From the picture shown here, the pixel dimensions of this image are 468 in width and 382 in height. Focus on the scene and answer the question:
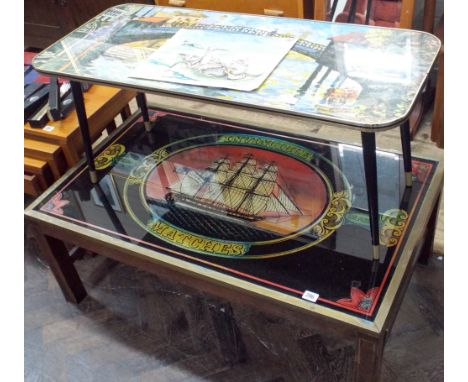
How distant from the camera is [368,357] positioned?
3.55ft

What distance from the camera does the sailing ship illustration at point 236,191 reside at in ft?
4.56

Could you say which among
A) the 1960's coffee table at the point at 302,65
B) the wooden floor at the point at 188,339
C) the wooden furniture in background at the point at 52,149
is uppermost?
the 1960's coffee table at the point at 302,65

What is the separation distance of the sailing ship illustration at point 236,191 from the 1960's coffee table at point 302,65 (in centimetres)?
29

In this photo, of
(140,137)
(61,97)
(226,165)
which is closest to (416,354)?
(226,165)

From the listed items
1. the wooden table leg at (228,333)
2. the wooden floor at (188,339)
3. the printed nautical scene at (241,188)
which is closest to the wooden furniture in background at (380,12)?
the printed nautical scene at (241,188)

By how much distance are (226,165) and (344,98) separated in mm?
605

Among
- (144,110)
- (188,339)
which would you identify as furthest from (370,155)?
(144,110)

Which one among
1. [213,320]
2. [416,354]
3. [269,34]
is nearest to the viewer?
[269,34]

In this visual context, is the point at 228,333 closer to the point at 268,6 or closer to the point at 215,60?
the point at 215,60

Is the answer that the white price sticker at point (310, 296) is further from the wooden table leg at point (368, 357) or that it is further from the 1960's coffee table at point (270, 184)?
the wooden table leg at point (368, 357)

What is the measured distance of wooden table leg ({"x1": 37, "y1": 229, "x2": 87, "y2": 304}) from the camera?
1503mm

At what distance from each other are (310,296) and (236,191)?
0.44m

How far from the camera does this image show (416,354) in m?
1.39

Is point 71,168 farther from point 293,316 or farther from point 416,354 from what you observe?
point 416,354
